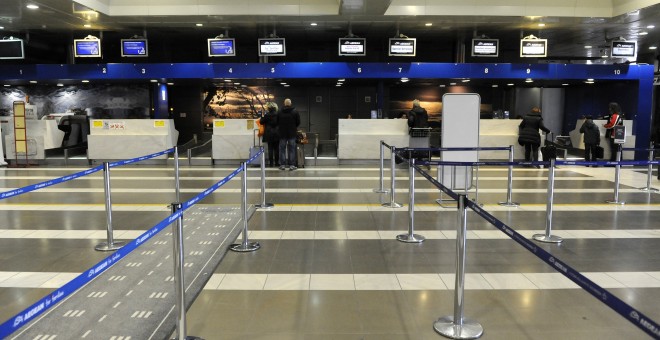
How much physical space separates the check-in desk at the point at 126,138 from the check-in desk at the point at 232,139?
5.77ft

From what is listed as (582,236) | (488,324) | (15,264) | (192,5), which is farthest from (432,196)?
(192,5)

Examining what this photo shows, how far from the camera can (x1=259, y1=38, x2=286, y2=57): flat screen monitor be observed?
14.5 metres

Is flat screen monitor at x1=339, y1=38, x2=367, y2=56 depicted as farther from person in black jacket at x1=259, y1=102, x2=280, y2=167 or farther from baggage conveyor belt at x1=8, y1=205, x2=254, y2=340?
baggage conveyor belt at x1=8, y1=205, x2=254, y2=340

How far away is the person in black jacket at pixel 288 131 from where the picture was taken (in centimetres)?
1328

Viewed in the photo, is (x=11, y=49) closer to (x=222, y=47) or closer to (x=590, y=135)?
(x=222, y=47)

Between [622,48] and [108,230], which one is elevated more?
[622,48]

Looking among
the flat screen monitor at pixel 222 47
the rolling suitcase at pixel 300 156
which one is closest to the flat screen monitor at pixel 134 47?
the flat screen monitor at pixel 222 47

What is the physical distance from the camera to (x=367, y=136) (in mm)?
15039

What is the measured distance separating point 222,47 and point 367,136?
5111mm

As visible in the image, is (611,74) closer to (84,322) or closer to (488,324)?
(488,324)

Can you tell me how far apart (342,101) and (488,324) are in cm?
1828

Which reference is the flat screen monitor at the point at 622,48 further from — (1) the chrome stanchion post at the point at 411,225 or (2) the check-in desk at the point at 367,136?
(1) the chrome stanchion post at the point at 411,225

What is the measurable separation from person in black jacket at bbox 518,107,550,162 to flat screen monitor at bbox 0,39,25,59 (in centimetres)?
1478

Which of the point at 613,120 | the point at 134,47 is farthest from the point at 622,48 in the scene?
the point at 134,47
